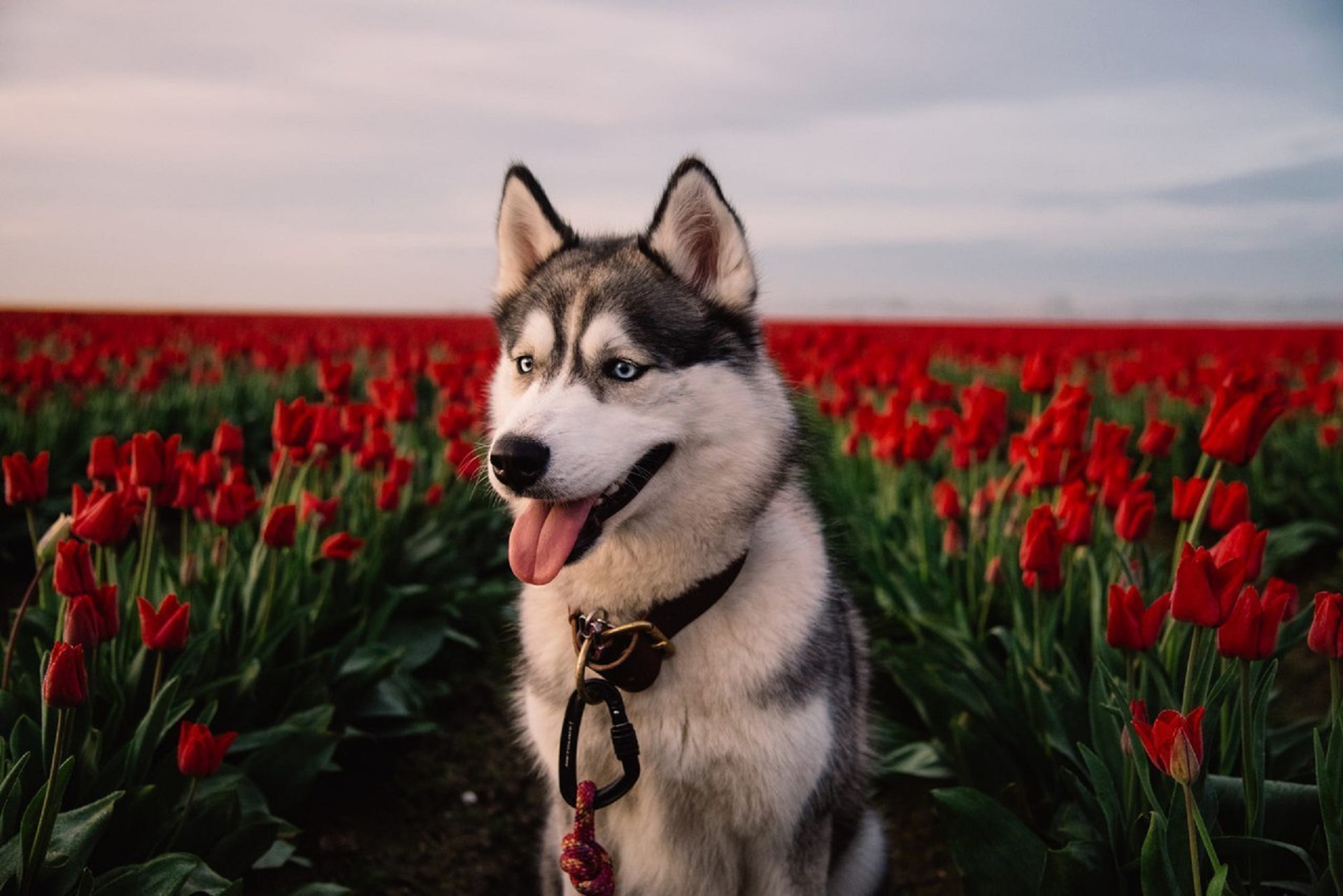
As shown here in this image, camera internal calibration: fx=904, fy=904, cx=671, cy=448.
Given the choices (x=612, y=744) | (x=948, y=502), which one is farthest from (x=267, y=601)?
(x=948, y=502)

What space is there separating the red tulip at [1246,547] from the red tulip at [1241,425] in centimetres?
59

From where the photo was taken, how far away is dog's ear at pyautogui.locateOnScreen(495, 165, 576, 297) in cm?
279

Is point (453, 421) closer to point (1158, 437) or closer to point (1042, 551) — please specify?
point (1042, 551)

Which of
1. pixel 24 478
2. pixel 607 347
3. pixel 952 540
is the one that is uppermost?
pixel 607 347

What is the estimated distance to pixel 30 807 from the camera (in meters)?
1.91

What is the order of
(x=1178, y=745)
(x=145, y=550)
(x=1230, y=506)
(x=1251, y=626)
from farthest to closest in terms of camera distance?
(x=145, y=550), (x=1230, y=506), (x=1251, y=626), (x=1178, y=745)

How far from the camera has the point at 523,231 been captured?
9.57ft

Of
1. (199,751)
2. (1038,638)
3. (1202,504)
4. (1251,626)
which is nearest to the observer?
(1251,626)

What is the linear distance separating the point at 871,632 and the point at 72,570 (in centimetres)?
345

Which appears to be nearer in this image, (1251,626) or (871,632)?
(1251,626)

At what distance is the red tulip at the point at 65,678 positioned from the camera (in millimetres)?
1935

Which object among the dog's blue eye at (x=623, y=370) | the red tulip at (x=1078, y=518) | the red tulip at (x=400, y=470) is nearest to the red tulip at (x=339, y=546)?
the red tulip at (x=400, y=470)

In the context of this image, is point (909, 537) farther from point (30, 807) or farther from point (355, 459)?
point (30, 807)

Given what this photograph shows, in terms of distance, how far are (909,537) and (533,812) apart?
2.28 metres
